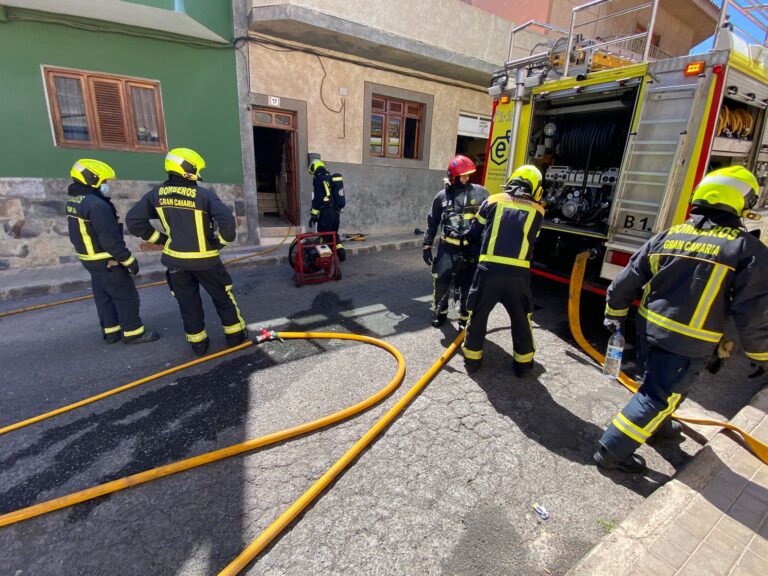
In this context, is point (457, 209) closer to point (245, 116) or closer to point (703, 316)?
point (703, 316)

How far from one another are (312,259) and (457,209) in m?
2.76

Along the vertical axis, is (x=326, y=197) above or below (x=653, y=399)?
above

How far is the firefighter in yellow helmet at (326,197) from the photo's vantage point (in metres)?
6.66

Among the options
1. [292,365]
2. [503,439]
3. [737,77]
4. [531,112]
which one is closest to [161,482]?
[292,365]

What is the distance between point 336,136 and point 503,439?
7.66 metres

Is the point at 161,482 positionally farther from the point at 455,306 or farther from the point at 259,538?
the point at 455,306

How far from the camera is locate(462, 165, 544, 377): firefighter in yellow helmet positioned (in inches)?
128

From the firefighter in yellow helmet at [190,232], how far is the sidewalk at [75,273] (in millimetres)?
3009

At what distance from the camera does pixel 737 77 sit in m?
3.71

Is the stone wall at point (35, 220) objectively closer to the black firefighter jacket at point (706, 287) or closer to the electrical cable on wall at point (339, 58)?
the electrical cable on wall at point (339, 58)

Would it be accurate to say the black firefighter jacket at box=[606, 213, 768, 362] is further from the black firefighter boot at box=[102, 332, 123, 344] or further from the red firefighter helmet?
the black firefighter boot at box=[102, 332, 123, 344]

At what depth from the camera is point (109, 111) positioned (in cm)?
648

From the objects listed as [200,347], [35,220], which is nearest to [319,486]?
[200,347]

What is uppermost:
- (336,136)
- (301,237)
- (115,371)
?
(336,136)
